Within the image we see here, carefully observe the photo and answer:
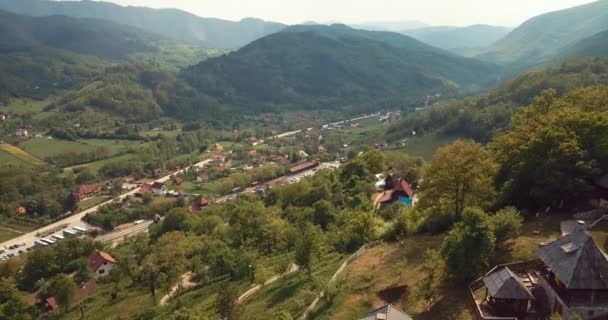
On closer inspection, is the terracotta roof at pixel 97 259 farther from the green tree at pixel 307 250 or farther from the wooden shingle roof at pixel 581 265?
the wooden shingle roof at pixel 581 265

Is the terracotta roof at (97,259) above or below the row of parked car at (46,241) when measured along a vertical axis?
above

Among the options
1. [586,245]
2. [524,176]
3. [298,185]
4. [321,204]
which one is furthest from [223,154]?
[586,245]

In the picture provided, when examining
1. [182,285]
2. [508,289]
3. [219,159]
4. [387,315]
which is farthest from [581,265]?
[219,159]

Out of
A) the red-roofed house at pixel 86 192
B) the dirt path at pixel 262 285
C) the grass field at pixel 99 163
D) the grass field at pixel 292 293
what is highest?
the grass field at pixel 292 293

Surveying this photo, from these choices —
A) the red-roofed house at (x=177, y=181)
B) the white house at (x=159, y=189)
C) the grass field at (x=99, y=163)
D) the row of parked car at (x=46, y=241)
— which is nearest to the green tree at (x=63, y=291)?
the row of parked car at (x=46, y=241)

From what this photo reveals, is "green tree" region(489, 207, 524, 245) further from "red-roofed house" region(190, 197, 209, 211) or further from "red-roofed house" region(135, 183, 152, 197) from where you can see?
"red-roofed house" region(135, 183, 152, 197)

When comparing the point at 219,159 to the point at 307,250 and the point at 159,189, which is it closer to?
the point at 159,189
